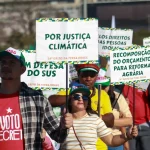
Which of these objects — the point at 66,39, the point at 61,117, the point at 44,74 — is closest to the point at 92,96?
the point at 66,39

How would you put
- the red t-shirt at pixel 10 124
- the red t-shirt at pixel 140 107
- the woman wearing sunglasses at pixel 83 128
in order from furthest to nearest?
the red t-shirt at pixel 140 107 → the woman wearing sunglasses at pixel 83 128 → the red t-shirt at pixel 10 124

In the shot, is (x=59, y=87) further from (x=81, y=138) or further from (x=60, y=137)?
(x=60, y=137)

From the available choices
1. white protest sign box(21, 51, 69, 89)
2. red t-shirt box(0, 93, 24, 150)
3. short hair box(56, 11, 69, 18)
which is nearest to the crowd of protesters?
red t-shirt box(0, 93, 24, 150)

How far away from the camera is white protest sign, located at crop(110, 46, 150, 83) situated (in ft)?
31.5

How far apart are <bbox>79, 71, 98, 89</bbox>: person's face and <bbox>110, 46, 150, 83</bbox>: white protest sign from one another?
2.16 ft

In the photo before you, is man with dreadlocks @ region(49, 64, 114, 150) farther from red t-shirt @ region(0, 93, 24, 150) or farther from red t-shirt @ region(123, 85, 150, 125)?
red t-shirt @ region(123, 85, 150, 125)

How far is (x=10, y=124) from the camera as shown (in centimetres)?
640

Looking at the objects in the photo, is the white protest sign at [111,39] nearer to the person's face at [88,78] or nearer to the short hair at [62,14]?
the person's face at [88,78]

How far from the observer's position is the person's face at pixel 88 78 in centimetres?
886

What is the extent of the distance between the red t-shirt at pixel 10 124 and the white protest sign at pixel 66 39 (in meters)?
1.38

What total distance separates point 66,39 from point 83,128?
0.82m

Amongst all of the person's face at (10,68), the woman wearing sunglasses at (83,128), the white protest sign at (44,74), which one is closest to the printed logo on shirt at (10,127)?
the person's face at (10,68)

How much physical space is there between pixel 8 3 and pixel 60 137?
6483 centimetres

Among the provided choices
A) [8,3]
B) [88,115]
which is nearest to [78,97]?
[88,115]
